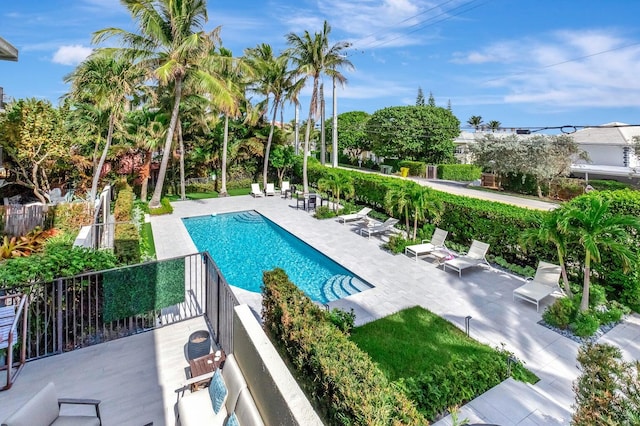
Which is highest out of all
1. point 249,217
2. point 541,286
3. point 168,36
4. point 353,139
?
point 168,36

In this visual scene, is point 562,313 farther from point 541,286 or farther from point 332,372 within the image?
point 332,372

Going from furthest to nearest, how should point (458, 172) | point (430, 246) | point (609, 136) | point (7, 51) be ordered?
1. point (458, 172)
2. point (609, 136)
3. point (430, 246)
4. point (7, 51)

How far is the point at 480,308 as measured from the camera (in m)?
8.48

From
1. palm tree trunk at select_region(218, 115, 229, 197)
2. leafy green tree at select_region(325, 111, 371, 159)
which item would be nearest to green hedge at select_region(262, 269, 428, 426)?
palm tree trunk at select_region(218, 115, 229, 197)

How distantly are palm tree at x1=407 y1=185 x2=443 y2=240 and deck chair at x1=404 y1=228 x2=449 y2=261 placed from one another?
709 mm

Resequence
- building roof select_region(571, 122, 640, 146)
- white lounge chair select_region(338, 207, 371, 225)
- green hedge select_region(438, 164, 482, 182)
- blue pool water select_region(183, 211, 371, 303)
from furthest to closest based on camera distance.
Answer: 1. green hedge select_region(438, 164, 482, 182)
2. building roof select_region(571, 122, 640, 146)
3. white lounge chair select_region(338, 207, 371, 225)
4. blue pool water select_region(183, 211, 371, 303)

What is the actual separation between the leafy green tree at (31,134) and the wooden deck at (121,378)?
523 inches

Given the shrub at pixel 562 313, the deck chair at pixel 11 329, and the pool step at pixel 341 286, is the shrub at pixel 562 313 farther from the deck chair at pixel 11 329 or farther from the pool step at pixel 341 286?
the deck chair at pixel 11 329

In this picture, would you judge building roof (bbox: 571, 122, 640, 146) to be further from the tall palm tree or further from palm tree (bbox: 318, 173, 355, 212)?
the tall palm tree

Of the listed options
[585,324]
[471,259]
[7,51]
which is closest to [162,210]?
[7,51]

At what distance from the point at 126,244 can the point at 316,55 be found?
16369 mm

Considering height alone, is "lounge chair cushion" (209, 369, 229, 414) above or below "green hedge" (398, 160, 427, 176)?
below

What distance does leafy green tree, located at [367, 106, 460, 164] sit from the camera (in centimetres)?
3947

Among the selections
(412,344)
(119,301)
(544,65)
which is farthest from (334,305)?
(544,65)
